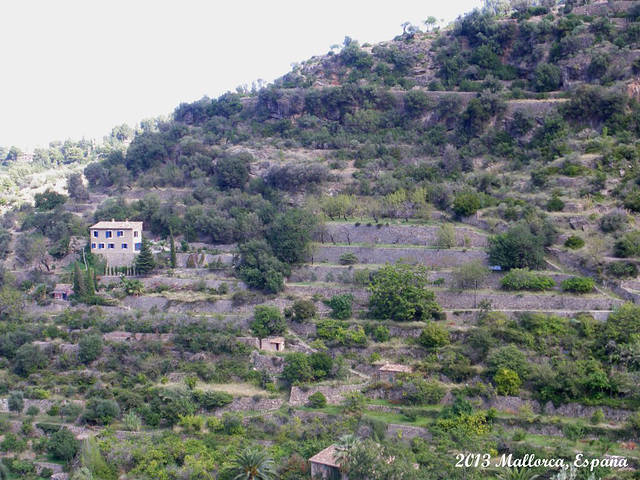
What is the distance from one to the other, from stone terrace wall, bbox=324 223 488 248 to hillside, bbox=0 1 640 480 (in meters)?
0.13

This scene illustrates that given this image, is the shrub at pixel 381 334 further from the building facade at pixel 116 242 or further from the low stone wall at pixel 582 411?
the building facade at pixel 116 242

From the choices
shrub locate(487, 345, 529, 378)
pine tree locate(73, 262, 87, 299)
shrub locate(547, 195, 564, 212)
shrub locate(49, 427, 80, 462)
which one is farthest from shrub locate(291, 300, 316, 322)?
shrub locate(547, 195, 564, 212)

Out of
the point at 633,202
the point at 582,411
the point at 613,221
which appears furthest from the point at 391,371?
the point at 633,202

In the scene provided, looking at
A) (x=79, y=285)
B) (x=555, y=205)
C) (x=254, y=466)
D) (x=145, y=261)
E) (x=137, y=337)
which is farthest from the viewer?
(x=145, y=261)

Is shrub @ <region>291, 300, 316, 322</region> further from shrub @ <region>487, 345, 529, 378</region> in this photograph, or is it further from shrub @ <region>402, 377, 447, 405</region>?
shrub @ <region>487, 345, 529, 378</region>

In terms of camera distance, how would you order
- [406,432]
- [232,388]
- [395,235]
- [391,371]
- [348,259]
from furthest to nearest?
[395,235]
[348,259]
[232,388]
[391,371]
[406,432]

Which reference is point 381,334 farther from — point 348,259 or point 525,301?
point 348,259

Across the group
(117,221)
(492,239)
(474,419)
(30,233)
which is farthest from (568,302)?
(30,233)

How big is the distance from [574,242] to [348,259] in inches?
408

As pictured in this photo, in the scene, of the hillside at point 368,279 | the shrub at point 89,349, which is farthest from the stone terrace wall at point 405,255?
the shrub at point 89,349

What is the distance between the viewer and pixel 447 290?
3522 centimetres

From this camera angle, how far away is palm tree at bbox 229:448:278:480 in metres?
26.2

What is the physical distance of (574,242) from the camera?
116 feet

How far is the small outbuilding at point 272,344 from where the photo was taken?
113ft
